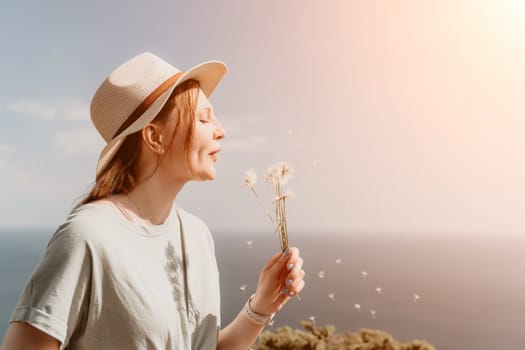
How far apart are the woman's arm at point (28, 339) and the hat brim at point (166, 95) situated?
42 cm

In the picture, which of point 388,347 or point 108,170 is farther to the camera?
point 388,347

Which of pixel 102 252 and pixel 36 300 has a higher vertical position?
pixel 102 252

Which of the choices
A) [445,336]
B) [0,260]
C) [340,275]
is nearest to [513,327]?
[445,336]

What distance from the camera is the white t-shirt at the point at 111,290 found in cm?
105

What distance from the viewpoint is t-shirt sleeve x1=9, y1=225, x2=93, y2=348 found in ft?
3.37

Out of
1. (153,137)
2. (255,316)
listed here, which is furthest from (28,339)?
(255,316)

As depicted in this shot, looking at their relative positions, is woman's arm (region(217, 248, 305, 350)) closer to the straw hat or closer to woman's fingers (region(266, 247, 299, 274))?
woman's fingers (region(266, 247, 299, 274))

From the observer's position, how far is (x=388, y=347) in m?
6.53

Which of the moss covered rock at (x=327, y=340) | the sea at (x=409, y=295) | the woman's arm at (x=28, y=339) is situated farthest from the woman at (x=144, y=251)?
the sea at (x=409, y=295)

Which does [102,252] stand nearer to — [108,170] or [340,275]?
[108,170]

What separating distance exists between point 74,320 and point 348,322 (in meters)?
29.6

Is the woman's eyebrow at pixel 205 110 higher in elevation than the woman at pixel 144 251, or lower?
higher

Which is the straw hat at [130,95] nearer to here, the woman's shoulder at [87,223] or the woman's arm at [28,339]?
the woman's shoulder at [87,223]

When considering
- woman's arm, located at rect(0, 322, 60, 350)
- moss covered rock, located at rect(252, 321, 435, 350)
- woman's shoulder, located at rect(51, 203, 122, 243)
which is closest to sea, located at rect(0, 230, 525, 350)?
moss covered rock, located at rect(252, 321, 435, 350)
